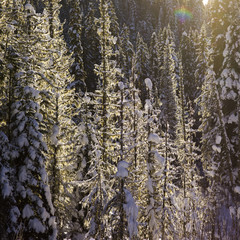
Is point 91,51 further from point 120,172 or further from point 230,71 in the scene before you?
point 120,172

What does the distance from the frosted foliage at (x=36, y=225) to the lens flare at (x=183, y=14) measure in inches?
4562

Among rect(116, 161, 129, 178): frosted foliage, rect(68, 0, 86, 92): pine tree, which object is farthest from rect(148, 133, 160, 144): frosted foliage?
rect(68, 0, 86, 92): pine tree

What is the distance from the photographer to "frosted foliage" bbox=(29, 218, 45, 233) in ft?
36.7

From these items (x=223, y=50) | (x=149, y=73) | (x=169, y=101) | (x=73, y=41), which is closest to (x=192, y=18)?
(x=149, y=73)

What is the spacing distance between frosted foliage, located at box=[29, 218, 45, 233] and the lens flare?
380ft

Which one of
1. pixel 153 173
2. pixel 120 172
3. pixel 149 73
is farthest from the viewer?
pixel 149 73

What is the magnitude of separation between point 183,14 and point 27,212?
123m

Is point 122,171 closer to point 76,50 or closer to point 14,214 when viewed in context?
point 14,214

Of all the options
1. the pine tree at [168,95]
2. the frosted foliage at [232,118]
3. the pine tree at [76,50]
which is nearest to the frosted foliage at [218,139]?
the frosted foliage at [232,118]

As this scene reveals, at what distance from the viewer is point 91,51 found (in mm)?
43781

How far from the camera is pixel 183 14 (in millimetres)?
117000

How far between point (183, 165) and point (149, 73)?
3560 cm

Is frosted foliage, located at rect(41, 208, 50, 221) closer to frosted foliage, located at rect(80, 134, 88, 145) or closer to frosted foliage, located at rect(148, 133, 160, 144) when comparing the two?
frosted foliage, located at rect(148, 133, 160, 144)

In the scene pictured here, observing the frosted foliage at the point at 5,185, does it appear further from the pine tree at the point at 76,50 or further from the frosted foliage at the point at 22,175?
the pine tree at the point at 76,50
